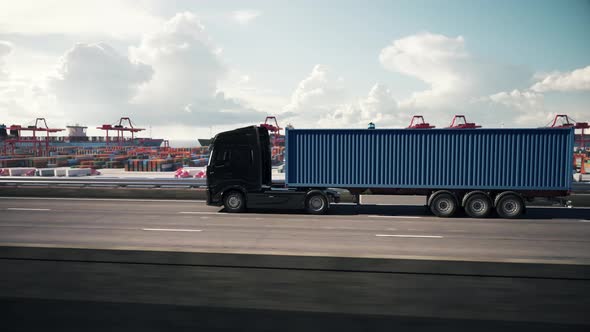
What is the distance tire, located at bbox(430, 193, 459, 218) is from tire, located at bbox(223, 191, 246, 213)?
7.14 meters

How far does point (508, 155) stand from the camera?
13.6m

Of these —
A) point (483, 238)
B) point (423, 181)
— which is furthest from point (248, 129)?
point (483, 238)

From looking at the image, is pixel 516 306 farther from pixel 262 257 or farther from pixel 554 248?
pixel 554 248

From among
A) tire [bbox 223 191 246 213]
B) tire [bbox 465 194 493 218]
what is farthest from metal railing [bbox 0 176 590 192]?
tire [bbox 465 194 493 218]

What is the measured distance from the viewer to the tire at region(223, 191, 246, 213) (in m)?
15.0

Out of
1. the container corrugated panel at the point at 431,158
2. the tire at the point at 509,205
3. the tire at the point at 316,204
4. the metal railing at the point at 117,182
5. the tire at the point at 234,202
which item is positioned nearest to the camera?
the container corrugated panel at the point at 431,158

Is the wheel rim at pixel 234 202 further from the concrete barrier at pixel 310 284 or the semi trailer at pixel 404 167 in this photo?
the concrete barrier at pixel 310 284

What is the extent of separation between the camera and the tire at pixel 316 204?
48.1ft

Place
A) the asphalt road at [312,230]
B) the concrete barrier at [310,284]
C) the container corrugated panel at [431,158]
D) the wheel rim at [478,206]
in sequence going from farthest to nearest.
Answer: the wheel rim at [478,206] < the container corrugated panel at [431,158] < the asphalt road at [312,230] < the concrete barrier at [310,284]

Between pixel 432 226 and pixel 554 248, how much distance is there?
11.5 feet

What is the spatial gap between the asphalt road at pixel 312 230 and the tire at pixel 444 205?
426 mm

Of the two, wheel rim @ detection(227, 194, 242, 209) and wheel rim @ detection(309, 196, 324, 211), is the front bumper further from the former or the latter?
wheel rim @ detection(309, 196, 324, 211)

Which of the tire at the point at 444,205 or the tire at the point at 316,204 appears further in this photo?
the tire at the point at 316,204

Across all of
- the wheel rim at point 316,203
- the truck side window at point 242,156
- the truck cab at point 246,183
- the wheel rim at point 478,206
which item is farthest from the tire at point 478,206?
the truck side window at point 242,156
